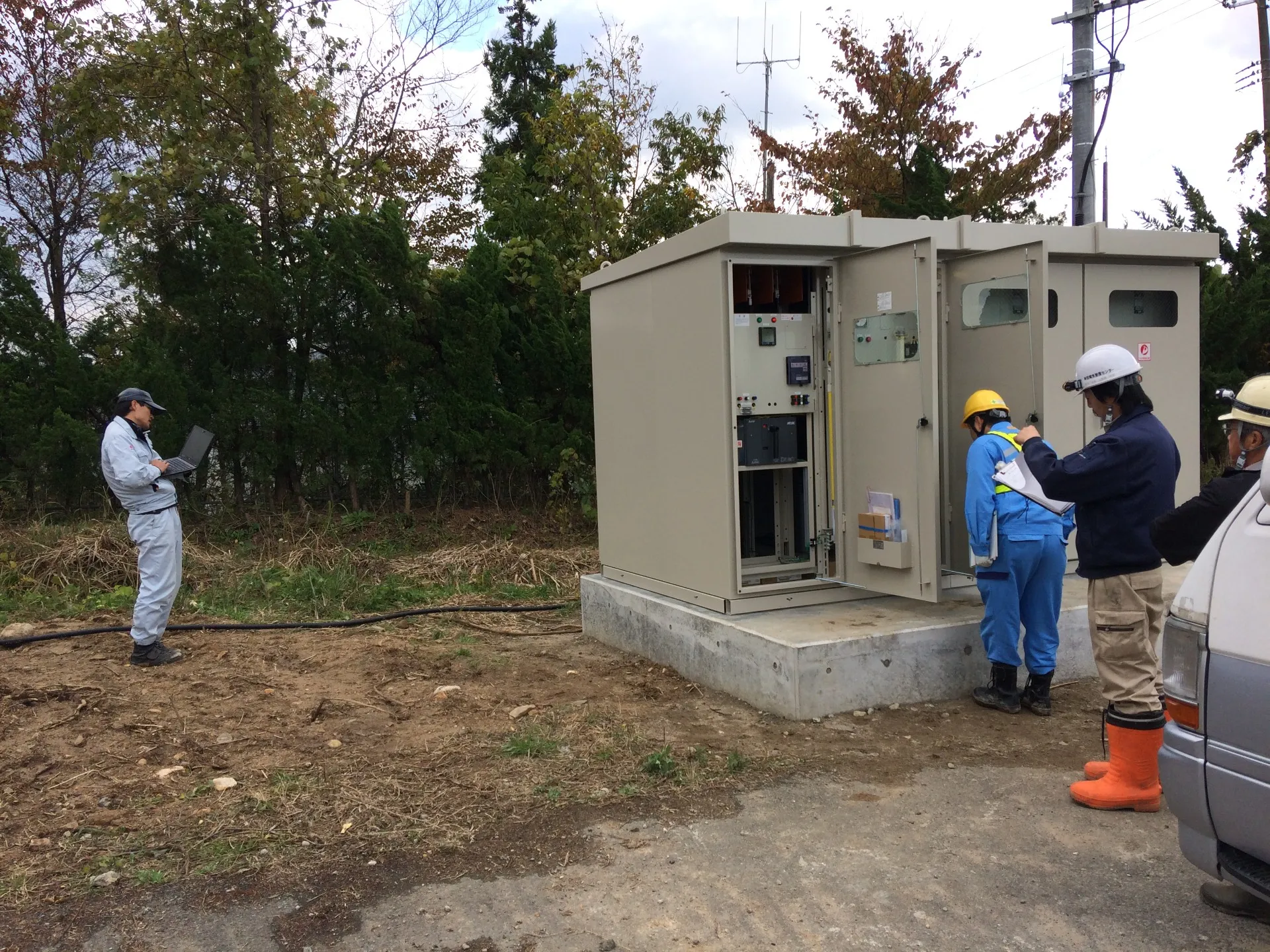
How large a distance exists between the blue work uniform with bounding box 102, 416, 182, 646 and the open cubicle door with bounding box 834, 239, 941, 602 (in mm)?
4570

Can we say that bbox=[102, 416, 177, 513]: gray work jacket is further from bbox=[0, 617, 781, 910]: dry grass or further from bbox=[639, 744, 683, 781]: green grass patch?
bbox=[639, 744, 683, 781]: green grass patch

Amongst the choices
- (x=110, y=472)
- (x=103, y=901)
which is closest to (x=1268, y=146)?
(x=110, y=472)

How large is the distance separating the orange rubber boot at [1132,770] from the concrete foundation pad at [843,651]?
1.44 meters

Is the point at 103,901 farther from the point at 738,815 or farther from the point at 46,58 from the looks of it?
the point at 46,58

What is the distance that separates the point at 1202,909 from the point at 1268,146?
1439cm

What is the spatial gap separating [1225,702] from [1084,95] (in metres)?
9.71

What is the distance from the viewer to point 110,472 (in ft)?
22.2

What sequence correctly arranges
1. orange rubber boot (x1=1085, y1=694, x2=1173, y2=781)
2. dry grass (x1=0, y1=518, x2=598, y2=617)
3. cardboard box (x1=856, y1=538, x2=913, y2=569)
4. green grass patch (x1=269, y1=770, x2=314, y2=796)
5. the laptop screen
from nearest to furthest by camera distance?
1. orange rubber boot (x1=1085, y1=694, x2=1173, y2=781)
2. green grass patch (x1=269, y1=770, x2=314, y2=796)
3. cardboard box (x1=856, y1=538, x2=913, y2=569)
4. the laptop screen
5. dry grass (x1=0, y1=518, x2=598, y2=617)

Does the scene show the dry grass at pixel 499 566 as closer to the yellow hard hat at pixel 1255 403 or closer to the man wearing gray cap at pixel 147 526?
the man wearing gray cap at pixel 147 526

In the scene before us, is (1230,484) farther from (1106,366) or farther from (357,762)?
(357,762)

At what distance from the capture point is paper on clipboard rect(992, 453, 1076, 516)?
4.64m

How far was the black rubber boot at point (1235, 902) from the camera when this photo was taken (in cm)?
328

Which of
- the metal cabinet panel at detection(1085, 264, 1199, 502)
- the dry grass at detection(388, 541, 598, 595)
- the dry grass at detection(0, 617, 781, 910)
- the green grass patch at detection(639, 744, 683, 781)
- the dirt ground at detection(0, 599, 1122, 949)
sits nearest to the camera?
the dirt ground at detection(0, 599, 1122, 949)

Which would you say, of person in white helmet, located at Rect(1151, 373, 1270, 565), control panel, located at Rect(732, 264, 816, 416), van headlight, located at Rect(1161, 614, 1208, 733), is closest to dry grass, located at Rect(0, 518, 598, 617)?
control panel, located at Rect(732, 264, 816, 416)
